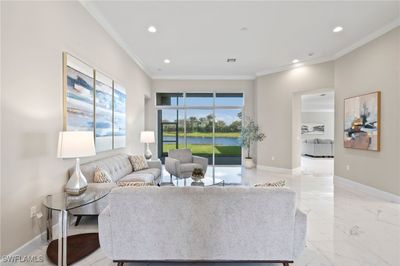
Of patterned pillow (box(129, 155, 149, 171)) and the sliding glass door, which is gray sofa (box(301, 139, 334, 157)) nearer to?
the sliding glass door

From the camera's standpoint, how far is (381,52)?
14.5 feet

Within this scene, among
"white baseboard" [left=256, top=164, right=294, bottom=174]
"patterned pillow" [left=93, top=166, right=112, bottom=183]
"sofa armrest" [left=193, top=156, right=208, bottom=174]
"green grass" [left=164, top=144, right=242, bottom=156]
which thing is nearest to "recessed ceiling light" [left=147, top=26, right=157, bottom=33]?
"patterned pillow" [left=93, top=166, right=112, bottom=183]

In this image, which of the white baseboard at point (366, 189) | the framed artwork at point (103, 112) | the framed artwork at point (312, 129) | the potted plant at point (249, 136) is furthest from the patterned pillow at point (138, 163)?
the framed artwork at point (312, 129)

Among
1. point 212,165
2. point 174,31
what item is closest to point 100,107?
point 174,31

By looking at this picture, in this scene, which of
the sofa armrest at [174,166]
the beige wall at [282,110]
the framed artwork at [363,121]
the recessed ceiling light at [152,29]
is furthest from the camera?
the beige wall at [282,110]

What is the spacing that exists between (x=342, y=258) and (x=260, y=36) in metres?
4.12

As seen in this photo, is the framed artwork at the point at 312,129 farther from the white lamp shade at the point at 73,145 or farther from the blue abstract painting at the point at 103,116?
the white lamp shade at the point at 73,145

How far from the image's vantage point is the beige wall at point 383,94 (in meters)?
4.12

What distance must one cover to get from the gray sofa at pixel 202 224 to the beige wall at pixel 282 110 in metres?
5.41

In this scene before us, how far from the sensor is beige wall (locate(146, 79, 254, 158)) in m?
8.15

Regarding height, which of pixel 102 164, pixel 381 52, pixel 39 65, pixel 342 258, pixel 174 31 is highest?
pixel 174 31

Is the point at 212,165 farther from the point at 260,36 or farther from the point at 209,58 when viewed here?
the point at 260,36

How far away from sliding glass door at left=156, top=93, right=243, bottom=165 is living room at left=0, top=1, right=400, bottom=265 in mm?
54

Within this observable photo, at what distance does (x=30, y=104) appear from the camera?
7.75 feet
